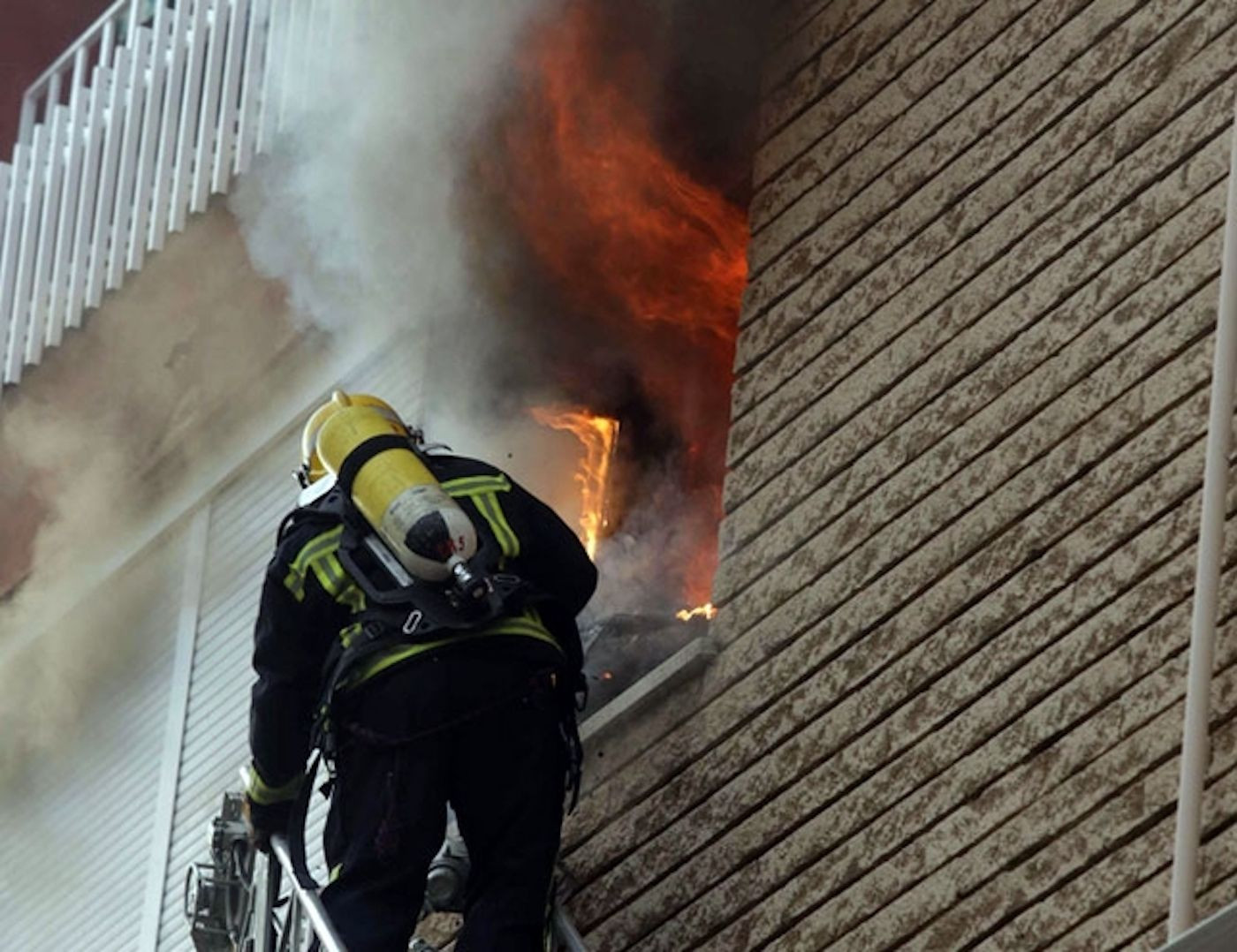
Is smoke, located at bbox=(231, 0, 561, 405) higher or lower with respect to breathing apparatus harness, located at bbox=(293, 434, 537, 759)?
higher

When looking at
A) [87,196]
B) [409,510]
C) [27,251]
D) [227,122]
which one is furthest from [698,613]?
[27,251]

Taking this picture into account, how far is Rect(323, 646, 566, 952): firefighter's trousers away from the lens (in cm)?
849

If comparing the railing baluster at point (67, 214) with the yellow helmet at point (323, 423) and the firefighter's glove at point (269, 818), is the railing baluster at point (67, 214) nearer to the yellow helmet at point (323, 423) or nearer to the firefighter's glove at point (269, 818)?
the yellow helmet at point (323, 423)

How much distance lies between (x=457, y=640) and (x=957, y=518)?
123 cm

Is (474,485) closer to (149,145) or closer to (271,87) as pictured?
(271,87)

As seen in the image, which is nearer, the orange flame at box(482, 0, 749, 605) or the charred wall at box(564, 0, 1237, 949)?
the charred wall at box(564, 0, 1237, 949)

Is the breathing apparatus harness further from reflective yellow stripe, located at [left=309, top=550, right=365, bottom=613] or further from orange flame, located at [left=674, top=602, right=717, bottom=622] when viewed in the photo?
orange flame, located at [left=674, top=602, right=717, bottom=622]

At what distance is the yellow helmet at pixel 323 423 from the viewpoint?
354 inches

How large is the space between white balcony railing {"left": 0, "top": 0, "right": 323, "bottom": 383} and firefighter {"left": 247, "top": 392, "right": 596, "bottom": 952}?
9.81 ft

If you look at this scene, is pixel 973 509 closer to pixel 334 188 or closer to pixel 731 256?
pixel 731 256

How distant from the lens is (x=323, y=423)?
354 inches

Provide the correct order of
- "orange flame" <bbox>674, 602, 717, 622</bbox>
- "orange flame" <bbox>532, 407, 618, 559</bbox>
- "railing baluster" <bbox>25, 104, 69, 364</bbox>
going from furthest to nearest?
"railing baluster" <bbox>25, 104, 69, 364</bbox>
"orange flame" <bbox>532, 407, 618, 559</bbox>
"orange flame" <bbox>674, 602, 717, 622</bbox>

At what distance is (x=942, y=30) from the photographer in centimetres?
934

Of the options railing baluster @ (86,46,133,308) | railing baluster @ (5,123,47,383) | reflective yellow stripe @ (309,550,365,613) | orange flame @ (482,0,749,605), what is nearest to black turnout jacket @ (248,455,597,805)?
reflective yellow stripe @ (309,550,365,613)
